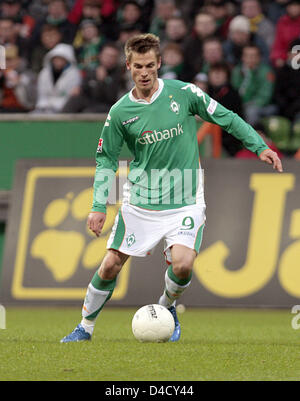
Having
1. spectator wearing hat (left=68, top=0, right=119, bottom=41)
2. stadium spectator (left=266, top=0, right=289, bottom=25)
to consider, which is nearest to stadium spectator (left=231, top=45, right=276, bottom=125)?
stadium spectator (left=266, top=0, right=289, bottom=25)

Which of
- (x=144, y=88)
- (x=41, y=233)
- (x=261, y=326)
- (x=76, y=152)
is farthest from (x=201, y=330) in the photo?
(x=76, y=152)

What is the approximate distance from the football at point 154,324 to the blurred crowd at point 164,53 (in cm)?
508

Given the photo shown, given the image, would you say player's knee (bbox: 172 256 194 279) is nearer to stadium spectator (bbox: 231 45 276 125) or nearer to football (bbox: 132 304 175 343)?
football (bbox: 132 304 175 343)

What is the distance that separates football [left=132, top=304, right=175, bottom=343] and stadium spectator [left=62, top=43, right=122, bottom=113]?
17.5ft

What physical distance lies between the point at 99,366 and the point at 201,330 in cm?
275

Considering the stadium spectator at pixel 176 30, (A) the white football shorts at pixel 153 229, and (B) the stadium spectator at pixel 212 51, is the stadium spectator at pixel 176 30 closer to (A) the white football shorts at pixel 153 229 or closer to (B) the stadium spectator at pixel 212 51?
(B) the stadium spectator at pixel 212 51

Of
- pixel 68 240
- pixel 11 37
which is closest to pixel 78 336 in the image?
pixel 68 240

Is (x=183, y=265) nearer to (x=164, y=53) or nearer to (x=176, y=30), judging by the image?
(x=164, y=53)

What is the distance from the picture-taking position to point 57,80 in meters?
12.8

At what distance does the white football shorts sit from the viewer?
22.5 ft

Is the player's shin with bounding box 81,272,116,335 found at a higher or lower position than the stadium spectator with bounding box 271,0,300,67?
lower

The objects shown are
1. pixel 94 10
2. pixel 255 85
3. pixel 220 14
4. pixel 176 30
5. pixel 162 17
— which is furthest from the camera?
pixel 94 10

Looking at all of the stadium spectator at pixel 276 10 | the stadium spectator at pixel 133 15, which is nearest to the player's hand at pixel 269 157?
the stadium spectator at pixel 276 10

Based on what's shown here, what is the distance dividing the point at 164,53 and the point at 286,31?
169cm
